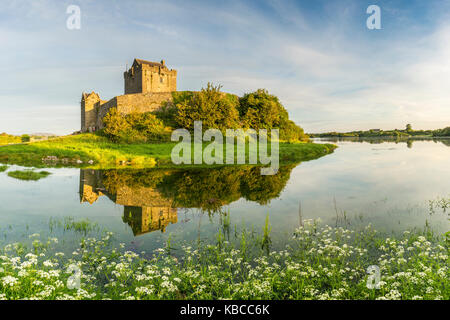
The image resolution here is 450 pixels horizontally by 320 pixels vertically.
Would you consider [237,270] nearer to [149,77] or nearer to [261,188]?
[261,188]

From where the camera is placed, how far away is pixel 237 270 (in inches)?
227

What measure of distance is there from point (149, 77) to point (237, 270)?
2724 inches

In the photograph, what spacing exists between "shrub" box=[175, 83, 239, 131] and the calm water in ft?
73.7

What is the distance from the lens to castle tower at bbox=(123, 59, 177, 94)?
2596 inches

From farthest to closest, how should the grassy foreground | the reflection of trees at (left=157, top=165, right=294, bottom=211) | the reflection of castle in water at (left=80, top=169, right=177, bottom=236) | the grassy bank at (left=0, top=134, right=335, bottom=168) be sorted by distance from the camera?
the grassy bank at (left=0, top=134, right=335, bottom=168)
the reflection of trees at (left=157, top=165, right=294, bottom=211)
the reflection of castle in water at (left=80, top=169, right=177, bottom=236)
the grassy foreground

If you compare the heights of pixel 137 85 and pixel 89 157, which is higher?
pixel 137 85

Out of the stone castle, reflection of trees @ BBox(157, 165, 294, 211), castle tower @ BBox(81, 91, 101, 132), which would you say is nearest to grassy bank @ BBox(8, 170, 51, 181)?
reflection of trees @ BBox(157, 165, 294, 211)

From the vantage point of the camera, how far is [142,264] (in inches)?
241

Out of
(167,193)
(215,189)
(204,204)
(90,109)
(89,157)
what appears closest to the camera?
(204,204)

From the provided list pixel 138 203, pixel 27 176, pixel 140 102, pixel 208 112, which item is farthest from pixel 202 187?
pixel 140 102

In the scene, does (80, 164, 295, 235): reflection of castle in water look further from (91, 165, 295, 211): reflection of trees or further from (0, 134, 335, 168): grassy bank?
(0, 134, 335, 168): grassy bank
